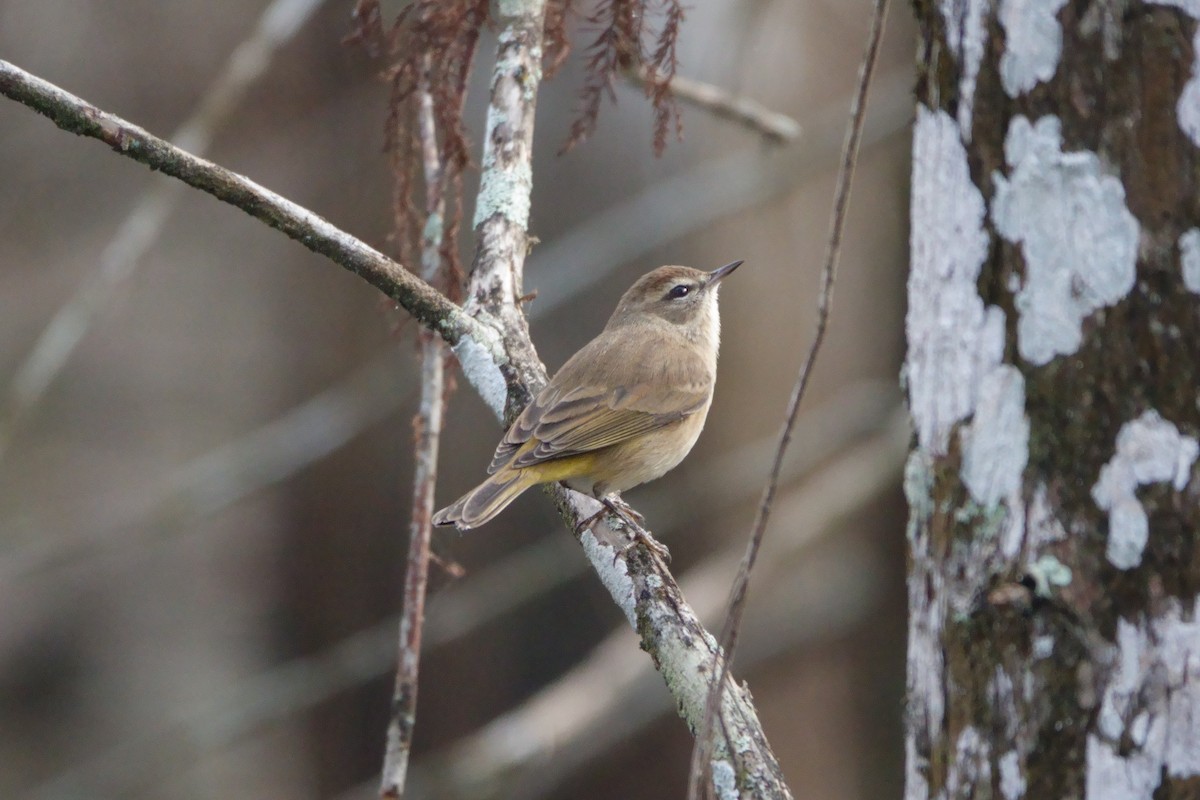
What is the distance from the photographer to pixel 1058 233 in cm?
184

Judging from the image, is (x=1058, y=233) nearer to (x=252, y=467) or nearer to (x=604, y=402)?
(x=604, y=402)

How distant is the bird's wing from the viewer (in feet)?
14.2

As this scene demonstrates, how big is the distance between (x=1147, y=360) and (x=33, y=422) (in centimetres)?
922

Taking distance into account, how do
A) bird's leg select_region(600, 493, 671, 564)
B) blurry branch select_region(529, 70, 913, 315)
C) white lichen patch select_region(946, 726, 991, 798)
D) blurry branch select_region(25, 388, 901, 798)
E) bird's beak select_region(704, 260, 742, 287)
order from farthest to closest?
blurry branch select_region(25, 388, 901, 798)
blurry branch select_region(529, 70, 913, 315)
bird's beak select_region(704, 260, 742, 287)
bird's leg select_region(600, 493, 671, 564)
white lichen patch select_region(946, 726, 991, 798)

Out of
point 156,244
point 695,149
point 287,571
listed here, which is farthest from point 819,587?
point 156,244

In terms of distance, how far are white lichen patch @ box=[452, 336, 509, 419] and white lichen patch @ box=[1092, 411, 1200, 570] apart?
2.26 meters

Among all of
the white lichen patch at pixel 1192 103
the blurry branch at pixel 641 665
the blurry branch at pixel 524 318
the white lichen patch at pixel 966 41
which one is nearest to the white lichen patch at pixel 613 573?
the blurry branch at pixel 524 318

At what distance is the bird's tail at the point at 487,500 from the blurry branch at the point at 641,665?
1975 mm

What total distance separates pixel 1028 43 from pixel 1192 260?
40 cm

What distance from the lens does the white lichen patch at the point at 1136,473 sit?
5.73 ft

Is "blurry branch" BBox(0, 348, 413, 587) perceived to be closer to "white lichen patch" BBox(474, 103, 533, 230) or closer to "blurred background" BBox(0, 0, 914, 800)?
"blurred background" BBox(0, 0, 914, 800)

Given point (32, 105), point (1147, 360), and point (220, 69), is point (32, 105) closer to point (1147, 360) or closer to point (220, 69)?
point (1147, 360)

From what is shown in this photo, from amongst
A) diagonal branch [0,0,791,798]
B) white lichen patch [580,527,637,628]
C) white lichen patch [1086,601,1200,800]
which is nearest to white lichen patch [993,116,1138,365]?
white lichen patch [1086,601,1200,800]

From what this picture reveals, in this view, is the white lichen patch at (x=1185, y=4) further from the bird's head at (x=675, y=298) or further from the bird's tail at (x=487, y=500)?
the bird's head at (x=675, y=298)
